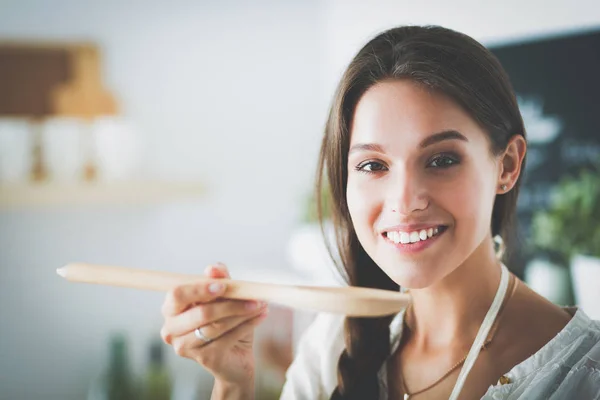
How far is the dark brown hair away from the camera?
740 millimetres

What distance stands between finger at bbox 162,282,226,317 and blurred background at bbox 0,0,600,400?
1.14 meters

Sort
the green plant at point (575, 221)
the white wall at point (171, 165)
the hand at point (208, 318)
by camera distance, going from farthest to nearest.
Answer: the white wall at point (171, 165) → the green plant at point (575, 221) → the hand at point (208, 318)

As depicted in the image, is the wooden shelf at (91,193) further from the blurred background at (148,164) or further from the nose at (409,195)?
the nose at (409,195)

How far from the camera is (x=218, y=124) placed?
2.33 metres

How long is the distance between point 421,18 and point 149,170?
3.68 feet

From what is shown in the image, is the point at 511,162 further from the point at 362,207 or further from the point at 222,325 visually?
the point at 222,325

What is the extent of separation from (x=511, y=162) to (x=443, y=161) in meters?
0.13

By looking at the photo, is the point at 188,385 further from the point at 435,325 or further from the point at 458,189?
the point at 458,189

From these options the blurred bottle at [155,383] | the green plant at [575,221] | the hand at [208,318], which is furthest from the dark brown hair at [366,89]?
the blurred bottle at [155,383]

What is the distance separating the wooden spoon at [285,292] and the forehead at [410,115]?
0.76 ft

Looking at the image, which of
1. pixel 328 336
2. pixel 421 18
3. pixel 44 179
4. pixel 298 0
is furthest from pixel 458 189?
pixel 298 0

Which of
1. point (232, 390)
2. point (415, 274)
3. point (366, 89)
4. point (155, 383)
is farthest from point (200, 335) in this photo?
point (155, 383)

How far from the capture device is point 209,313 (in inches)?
26.4

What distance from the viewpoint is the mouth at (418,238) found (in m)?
0.72
